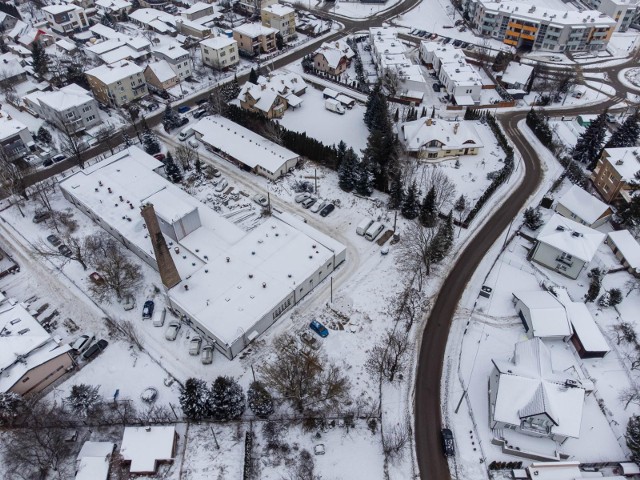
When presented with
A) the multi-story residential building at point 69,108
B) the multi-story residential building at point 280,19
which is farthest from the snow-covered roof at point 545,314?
the multi-story residential building at point 280,19

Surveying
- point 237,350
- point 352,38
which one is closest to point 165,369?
point 237,350

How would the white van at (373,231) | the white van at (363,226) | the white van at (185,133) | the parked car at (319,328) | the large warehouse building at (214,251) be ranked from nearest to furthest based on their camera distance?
the large warehouse building at (214,251) → the parked car at (319,328) → the white van at (373,231) → the white van at (363,226) → the white van at (185,133)

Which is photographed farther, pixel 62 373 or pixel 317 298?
pixel 317 298

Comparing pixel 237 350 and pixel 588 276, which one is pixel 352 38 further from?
pixel 237 350

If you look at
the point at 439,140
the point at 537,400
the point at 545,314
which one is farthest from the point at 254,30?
the point at 537,400

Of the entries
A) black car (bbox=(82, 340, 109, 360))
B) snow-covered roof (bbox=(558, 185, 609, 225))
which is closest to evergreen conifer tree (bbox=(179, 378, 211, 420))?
black car (bbox=(82, 340, 109, 360))

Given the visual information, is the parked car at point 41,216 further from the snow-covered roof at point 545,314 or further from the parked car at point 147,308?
the snow-covered roof at point 545,314

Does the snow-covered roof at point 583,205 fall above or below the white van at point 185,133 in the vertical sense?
above
